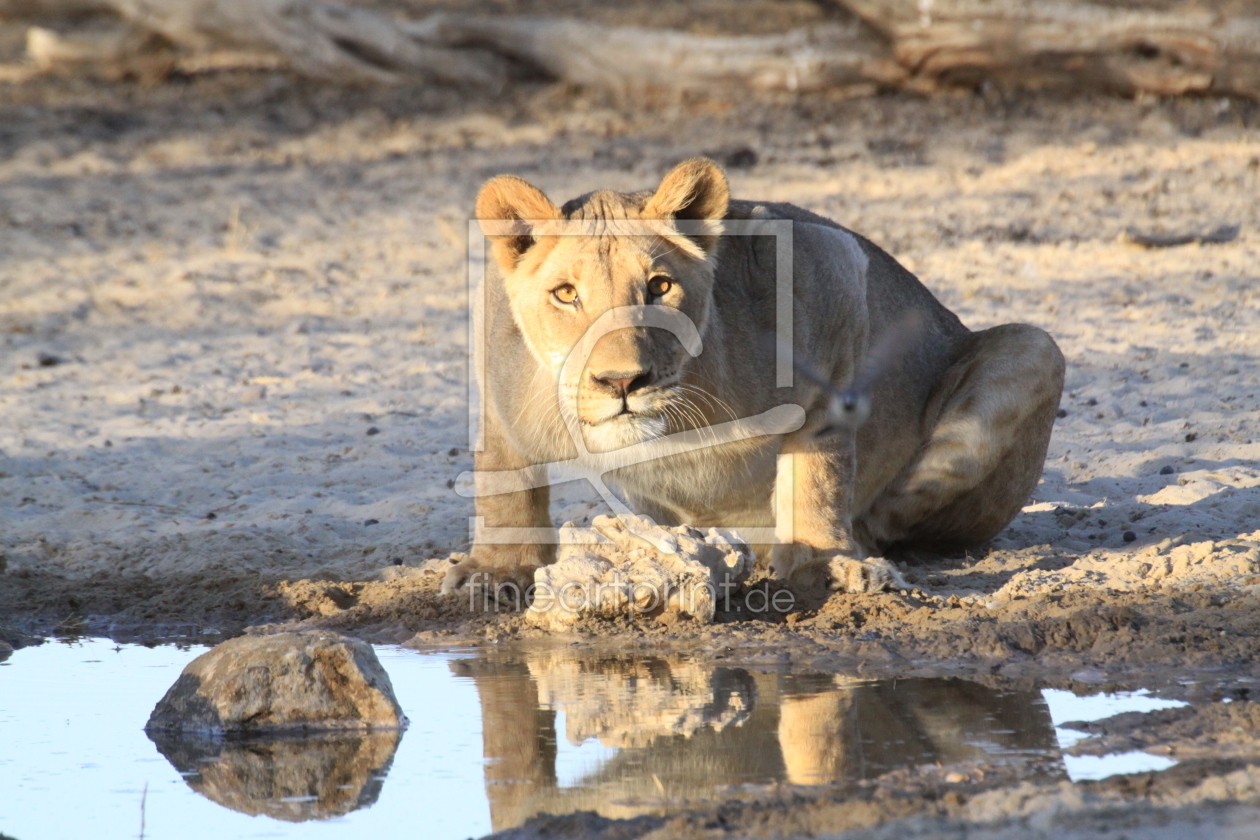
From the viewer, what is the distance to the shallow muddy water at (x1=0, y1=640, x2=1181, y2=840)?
3.37m

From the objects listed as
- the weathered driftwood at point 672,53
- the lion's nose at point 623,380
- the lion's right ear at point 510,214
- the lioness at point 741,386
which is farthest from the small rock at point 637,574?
the weathered driftwood at point 672,53

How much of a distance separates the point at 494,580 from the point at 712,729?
185 centimetres

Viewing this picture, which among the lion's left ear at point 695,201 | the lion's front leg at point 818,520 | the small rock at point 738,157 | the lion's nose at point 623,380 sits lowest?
the lion's front leg at point 818,520

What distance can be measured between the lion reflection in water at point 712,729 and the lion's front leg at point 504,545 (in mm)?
839

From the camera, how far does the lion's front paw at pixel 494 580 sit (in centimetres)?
551

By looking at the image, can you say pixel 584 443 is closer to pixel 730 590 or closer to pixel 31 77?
pixel 730 590

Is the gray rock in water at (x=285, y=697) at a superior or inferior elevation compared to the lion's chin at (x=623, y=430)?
inferior

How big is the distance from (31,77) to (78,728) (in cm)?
1164

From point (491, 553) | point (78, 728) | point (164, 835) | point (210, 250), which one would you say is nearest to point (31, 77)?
point (210, 250)

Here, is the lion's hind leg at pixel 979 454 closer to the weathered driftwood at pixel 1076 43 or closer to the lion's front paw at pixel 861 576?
the lion's front paw at pixel 861 576

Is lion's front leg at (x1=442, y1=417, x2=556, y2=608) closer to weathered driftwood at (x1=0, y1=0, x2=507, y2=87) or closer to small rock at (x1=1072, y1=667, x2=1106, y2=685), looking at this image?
small rock at (x1=1072, y1=667, x2=1106, y2=685)

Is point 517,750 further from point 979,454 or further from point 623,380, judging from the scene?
point 979,454

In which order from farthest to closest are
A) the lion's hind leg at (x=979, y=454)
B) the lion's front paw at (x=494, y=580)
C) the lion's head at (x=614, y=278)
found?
the lion's hind leg at (x=979, y=454)
the lion's front paw at (x=494, y=580)
the lion's head at (x=614, y=278)

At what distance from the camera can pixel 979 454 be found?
5.84 metres
